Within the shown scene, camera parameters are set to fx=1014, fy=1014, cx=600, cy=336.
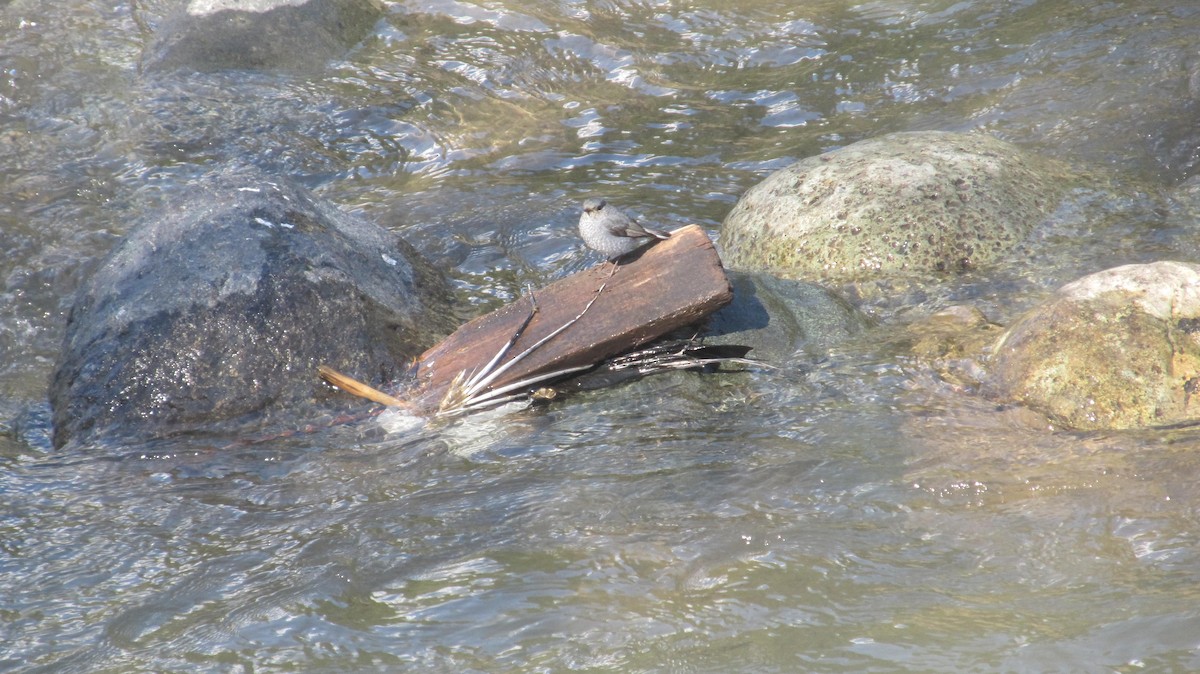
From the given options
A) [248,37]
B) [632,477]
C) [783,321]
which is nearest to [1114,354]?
[783,321]

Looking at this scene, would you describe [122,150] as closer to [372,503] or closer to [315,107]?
[315,107]

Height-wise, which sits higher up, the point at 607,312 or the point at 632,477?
the point at 607,312

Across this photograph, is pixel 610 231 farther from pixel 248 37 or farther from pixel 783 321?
pixel 248 37

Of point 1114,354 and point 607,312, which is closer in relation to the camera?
point 1114,354

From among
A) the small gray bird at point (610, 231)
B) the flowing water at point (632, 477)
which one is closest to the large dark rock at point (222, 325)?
the flowing water at point (632, 477)

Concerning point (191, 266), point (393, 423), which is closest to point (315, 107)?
point (191, 266)

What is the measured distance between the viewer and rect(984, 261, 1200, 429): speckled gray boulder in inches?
164

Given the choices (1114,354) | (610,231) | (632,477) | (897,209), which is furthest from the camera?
(897,209)

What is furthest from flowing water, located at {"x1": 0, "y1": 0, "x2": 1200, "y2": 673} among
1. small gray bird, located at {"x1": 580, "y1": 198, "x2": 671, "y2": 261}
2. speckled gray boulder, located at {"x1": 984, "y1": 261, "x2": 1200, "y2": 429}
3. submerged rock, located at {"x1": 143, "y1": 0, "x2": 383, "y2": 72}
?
submerged rock, located at {"x1": 143, "y1": 0, "x2": 383, "y2": 72}

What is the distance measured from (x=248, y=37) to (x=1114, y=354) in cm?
794

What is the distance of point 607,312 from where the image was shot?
471 cm

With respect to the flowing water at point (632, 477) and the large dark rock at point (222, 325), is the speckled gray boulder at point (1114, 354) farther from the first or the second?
the large dark rock at point (222, 325)

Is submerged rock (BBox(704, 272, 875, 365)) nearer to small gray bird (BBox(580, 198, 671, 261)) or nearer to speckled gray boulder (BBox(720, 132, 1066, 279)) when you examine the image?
speckled gray boulder (BBox(720, 132, 1066, 279))

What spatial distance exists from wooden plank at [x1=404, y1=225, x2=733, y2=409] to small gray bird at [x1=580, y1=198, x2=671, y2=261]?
0.28 ft
